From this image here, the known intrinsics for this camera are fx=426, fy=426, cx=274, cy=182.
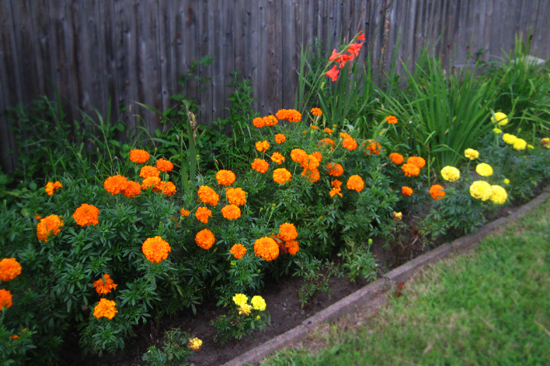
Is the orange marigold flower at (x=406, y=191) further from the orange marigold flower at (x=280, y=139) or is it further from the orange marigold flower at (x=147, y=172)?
the orange marigold flower at (x=147, y=172)

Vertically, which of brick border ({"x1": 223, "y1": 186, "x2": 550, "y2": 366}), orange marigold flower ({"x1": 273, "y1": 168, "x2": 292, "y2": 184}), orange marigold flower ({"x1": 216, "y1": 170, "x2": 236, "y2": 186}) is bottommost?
brick border ({"x1": 223, "y1": 186, "x2": 550, "y2": 366})

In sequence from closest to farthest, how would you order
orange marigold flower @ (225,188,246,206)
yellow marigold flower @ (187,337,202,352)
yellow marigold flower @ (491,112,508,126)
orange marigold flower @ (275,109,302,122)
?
yellow marigold flower @ (187,337,202,352), orange marigold flower @ (225,188,246,206), orange marigold flower @ (275,109,302,122), yellow marigold flower @ (491,112,508,126)

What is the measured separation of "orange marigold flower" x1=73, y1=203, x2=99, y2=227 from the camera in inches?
73.6

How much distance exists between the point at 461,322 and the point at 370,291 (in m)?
0.53

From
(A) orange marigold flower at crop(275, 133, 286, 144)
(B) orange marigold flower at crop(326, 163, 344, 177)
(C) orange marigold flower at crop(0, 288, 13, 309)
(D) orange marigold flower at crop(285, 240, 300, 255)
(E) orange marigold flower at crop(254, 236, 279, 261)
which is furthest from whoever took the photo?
(A) orange marigold flower at crop(275, 133, 286, 144)

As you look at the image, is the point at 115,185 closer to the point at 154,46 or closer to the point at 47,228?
the point at 47,228

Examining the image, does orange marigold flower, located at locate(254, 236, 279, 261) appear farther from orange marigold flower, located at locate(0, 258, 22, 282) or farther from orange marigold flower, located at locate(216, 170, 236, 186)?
orange marigold flower, located at locate(0, 258, 22, 282)

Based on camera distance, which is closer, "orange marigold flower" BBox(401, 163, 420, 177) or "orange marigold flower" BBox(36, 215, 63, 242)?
"orange marigold flower" BBox(36, 215, 63, 242)

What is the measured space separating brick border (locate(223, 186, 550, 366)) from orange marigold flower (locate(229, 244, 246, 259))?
0.45m

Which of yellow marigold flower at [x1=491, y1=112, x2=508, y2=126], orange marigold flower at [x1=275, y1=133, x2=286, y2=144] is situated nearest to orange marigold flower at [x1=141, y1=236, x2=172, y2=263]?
orange marigold flower at [x1=275, y1=133, x2=286, y2=144]

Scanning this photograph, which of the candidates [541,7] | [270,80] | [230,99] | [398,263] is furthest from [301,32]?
[541,7]

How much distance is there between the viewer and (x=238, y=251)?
6.98 feet

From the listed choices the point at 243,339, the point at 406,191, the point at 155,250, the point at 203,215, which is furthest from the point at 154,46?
the point at 243,339

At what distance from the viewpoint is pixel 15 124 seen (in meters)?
2.91
